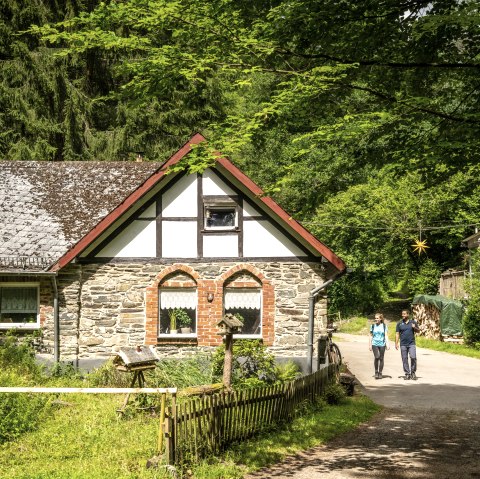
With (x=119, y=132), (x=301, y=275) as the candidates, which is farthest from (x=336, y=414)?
(x=119, y=132)

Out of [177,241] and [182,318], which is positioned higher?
[177,241]

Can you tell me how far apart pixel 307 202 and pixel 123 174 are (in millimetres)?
11378

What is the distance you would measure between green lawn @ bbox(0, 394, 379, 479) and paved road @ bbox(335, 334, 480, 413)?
2694mm

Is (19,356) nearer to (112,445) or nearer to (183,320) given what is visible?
(183,320)

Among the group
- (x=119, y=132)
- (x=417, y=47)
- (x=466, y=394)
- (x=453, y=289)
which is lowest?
(x=466, y=394)

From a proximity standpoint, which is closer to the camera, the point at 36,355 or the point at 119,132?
the point at 36,355

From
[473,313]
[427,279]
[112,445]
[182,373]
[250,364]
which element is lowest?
[112,445]

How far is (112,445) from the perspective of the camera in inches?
412

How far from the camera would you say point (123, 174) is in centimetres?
2134

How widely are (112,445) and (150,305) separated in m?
7.44

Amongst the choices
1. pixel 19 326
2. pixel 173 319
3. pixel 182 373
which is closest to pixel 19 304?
pixel 19 326

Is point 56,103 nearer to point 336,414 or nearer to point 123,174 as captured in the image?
point 123,174

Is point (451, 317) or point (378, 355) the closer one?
point (378, 355)

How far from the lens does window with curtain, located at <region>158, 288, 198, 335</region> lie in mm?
17969
